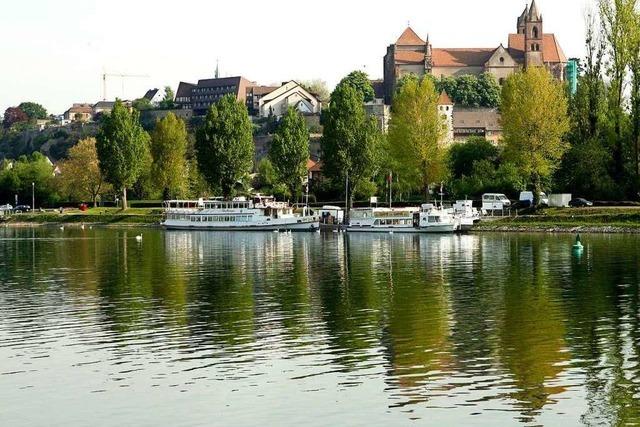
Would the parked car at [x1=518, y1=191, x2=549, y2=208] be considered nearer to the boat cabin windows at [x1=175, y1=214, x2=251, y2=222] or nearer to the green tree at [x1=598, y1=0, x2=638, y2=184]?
the green tree at [x1=598, y1=0, x2=638, y2=184]

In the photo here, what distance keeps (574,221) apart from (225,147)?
47174 millimetres

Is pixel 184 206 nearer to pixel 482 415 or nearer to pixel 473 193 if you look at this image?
pixel 473 193

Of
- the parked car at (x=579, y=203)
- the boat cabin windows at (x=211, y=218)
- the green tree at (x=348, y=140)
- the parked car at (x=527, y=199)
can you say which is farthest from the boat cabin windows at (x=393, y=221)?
the boat cabin windows at (x=211, y=218)

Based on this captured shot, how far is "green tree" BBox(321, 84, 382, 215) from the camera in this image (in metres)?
121

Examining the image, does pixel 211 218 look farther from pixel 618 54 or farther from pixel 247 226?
pixel 618 54

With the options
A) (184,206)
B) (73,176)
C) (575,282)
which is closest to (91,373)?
(575,282)

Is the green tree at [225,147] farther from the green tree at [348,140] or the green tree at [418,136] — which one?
the green tree at [418,136]

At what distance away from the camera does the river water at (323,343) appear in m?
25.5

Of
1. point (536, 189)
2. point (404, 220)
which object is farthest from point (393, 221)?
point (536, 189)

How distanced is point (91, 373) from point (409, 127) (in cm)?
9121

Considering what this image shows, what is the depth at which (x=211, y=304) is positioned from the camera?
44.9 metres

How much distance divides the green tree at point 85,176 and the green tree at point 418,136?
49421 millimetres

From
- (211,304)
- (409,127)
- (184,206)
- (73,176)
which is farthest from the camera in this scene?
(73,176)

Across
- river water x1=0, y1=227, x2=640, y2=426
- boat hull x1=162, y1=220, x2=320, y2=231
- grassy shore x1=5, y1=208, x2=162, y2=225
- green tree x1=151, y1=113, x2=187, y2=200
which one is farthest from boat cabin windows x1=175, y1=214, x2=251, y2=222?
river water x1=0, y1=227, x2=640, y2=426
